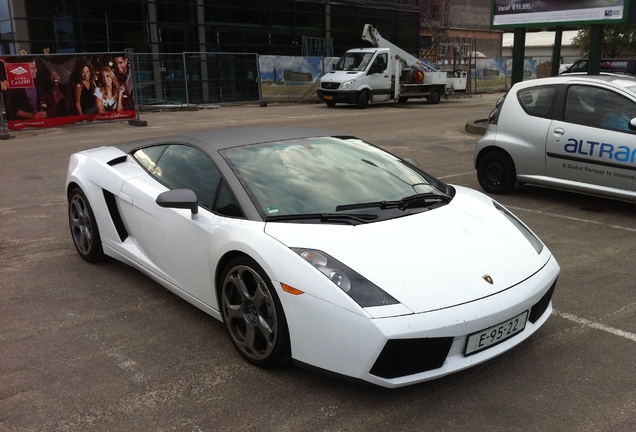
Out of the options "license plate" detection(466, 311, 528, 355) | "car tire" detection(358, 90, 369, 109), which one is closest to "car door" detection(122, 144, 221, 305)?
"license plate" detection(466, 311, 528, 355)

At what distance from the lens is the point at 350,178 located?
12.8 ft

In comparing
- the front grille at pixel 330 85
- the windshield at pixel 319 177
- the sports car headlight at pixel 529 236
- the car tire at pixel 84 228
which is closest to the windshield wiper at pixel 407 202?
the windshield at pixel 319 177

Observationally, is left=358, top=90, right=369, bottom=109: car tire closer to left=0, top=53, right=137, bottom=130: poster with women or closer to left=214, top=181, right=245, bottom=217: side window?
left=0, top=53, right=137, bottom=130: poster with women

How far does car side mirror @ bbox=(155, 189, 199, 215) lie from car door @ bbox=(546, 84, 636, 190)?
16.5 feet

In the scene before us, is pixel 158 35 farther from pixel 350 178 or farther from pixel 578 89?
pixel 350 178

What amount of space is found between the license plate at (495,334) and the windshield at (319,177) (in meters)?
1.07

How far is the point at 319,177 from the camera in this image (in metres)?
3.84

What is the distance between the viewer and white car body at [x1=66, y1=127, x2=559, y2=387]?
283cm

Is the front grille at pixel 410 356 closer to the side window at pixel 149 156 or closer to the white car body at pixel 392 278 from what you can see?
the white car body at pixel 392 278

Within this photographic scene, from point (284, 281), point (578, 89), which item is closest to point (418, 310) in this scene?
point (284, 281)

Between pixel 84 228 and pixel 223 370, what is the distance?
7.87 feet

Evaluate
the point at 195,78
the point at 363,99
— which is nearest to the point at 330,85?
the point at 363,99

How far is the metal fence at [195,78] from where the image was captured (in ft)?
70.4

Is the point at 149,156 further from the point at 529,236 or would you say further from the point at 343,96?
the point at 343,96
